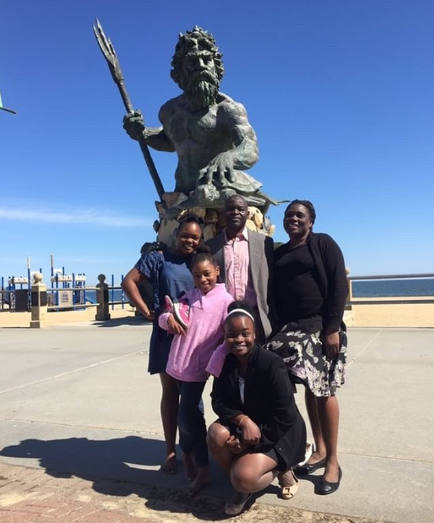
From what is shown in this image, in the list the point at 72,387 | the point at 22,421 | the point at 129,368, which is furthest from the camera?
the point at 129,368

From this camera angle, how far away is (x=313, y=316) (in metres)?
2.88

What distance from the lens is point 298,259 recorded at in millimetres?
2887

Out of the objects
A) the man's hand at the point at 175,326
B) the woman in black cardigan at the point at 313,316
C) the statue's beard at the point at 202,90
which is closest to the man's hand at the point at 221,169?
the statue's beard at the point at 202,90

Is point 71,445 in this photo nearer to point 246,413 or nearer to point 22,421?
point 22,421

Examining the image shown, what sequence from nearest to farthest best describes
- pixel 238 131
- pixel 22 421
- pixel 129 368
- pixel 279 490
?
pixel 279 490, pixel 22 421, pixel 129 368, pixel 238 131

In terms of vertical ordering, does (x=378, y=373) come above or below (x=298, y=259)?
below

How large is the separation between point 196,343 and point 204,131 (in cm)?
669

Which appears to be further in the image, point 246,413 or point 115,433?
point 115,433

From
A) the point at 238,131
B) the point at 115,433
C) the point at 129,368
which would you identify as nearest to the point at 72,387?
the point at 129,368

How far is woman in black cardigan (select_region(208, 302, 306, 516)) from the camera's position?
255 cm

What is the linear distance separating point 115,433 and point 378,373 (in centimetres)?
299

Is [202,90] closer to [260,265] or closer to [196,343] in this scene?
[260,265]

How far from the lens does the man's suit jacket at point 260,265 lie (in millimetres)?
2898

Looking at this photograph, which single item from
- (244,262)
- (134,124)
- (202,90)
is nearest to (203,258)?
(244,262)
